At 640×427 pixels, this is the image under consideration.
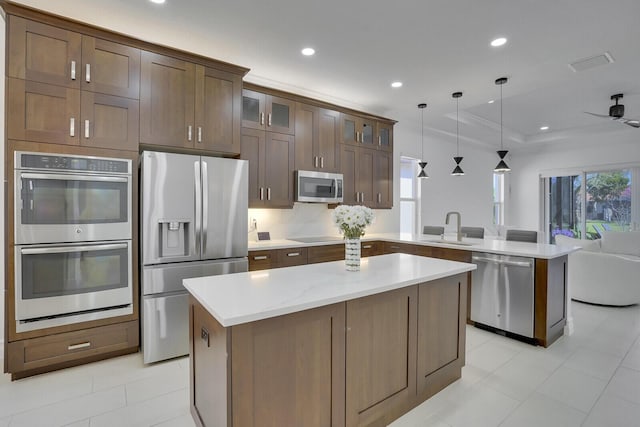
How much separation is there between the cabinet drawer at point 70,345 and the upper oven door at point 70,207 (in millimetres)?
750

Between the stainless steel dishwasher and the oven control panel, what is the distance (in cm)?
354

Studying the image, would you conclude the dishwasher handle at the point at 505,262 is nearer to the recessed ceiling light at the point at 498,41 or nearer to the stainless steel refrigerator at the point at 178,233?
the recessed ceiling light at the point at 498,41

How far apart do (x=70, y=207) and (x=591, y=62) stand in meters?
5.14

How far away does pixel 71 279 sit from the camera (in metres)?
2.40

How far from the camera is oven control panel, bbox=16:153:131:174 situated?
88.7 inches

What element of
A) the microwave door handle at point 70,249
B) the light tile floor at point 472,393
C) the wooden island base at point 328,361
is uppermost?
the microwave door handle at point 70,249

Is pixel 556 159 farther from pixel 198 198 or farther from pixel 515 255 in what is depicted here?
pixel 198 198

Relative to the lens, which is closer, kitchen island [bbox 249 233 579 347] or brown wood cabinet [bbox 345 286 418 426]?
brown wood cabinet [bbox 345 286 418 426]

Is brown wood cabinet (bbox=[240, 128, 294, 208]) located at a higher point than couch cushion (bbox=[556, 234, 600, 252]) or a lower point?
higher

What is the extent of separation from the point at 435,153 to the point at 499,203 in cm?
320

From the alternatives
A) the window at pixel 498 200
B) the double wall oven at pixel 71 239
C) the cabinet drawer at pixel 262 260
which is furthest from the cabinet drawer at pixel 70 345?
the window at pixel 498 200

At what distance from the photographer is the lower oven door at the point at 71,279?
225 cm

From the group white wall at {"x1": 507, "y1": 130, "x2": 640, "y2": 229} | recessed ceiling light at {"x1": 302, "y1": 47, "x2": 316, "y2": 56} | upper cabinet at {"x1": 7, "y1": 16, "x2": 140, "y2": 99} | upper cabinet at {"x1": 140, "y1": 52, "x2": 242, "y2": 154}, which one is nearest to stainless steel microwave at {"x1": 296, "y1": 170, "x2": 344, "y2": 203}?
upper cabinet at {"x1": 140, "y1": 52, "x2": 242, "y2": 154}

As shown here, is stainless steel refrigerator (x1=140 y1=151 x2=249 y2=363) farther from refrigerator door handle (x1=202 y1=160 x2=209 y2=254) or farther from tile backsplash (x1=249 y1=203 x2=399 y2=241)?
tile backsplash (x1=249 y1=203 x2=399 y2=241)
